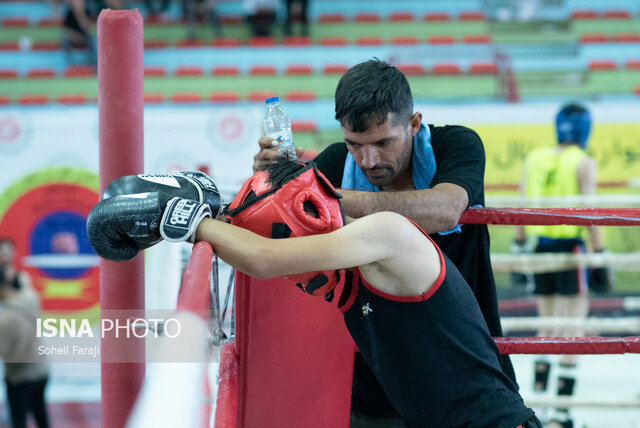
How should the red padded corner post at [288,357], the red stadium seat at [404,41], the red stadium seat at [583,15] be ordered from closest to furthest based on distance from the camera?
the red padded corner post at [288,357], the red stadium seat at [404,41], the red stadium seat at [583,15]

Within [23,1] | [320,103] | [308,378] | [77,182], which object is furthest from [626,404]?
[23,1]

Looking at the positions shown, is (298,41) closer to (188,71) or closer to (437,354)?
(188,71)

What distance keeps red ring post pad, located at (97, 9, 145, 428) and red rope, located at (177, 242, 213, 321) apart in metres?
0.49

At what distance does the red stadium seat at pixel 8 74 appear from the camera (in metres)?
8.01

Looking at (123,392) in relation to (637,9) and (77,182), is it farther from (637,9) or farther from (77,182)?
(637,9)

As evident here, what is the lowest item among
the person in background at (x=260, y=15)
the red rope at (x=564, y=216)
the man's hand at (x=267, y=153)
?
the red rope at (x=564, y=216)

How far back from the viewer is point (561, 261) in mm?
3828

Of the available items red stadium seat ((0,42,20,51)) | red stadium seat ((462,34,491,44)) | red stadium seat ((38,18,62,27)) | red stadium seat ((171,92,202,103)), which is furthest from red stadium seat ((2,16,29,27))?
red stadium seat ((462,34,491,44))

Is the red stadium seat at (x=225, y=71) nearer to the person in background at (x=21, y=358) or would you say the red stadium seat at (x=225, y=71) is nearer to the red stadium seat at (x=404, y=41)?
the red stadium seat at (x=404, y=41)

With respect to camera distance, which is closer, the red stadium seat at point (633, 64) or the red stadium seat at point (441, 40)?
the red stadium seat at point (633, 64)

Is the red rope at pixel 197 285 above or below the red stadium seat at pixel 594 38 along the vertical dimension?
below

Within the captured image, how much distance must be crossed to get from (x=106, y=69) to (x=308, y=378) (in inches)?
33.5

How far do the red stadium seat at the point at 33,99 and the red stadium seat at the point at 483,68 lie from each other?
4725mm

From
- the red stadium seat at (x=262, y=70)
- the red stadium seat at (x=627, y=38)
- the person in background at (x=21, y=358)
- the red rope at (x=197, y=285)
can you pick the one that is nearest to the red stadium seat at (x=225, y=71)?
the red stadium seat at (x=262, y=70)
